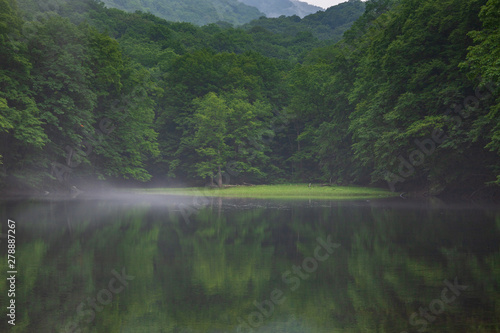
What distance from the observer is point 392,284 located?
33.6 ft

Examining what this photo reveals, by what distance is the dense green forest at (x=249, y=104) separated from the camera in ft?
112

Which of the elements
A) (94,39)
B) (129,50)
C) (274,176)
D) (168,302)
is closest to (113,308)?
(168,302)

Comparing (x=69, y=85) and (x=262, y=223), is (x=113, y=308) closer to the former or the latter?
(x=262, y=223)

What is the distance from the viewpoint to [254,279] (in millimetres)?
10711

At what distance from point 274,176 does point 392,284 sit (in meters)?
62.4
